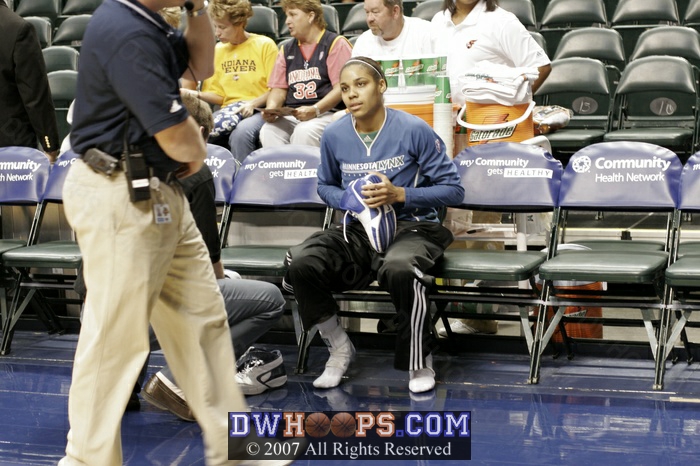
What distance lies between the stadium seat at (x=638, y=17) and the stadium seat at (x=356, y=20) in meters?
2.03

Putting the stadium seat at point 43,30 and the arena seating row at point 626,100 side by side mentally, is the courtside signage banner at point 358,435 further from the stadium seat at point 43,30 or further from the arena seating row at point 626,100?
the stadium seat at point 43,30

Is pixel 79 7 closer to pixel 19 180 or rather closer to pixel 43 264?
pixel 19 180

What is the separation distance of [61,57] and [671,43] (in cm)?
491

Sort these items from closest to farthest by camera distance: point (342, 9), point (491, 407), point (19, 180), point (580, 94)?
1. point (491, 407)
2. point (19, 180)
3. point (580, 94)
4. point (342, 9)

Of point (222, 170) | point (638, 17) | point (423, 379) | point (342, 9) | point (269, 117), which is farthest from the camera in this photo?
point (342, 9)

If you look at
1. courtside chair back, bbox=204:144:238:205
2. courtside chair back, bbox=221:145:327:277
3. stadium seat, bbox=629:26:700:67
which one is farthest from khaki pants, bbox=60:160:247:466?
stadium seat, bbox=629:26:700:67

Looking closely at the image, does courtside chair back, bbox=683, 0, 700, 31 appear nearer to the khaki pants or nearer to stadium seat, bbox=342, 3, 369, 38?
stadium seat, bbox=342, 3, 369, 38

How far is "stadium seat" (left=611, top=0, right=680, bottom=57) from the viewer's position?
754 centimetres

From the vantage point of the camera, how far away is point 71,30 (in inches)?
341

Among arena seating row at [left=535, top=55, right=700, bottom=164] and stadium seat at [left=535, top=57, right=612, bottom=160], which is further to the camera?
stadium seat at [left=535, top=57, right=612, bottom=160]

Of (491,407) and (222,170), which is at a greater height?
(222,170)

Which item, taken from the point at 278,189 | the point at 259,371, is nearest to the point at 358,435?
the point at 259,371

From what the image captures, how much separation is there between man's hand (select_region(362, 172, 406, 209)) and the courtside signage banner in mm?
974

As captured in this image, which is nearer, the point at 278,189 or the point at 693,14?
the point at 278,189
